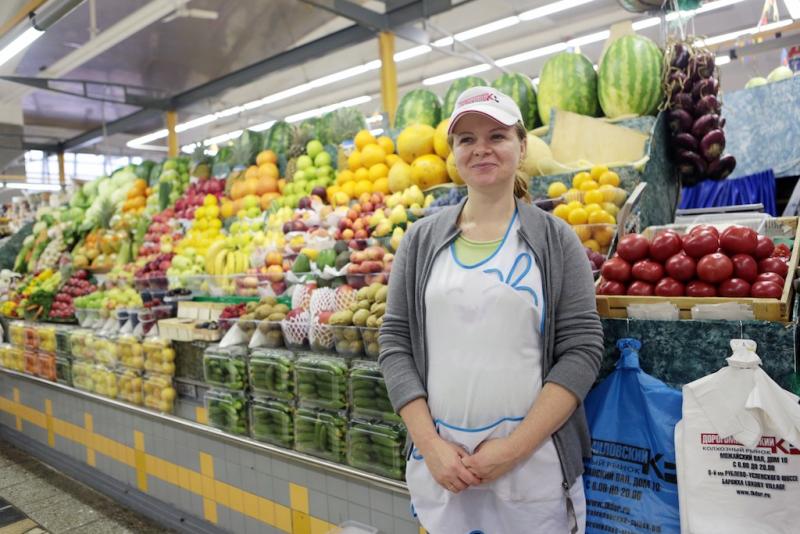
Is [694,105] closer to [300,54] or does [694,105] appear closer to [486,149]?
[486,149]

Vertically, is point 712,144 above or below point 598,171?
above

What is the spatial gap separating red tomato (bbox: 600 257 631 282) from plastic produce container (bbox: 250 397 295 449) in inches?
63.5

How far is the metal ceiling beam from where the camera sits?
6.37 m

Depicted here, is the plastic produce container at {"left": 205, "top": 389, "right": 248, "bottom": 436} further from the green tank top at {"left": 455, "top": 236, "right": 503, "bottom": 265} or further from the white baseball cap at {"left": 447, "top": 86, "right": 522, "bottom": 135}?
the white baseball cap at {"left": 447, "top": 86, "right": 522, "bottom": 135}

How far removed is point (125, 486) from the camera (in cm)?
392

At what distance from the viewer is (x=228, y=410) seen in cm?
301

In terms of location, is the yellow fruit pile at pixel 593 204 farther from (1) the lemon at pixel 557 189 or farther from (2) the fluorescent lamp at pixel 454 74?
(2) the fluorescent lamp at pixel 454 74

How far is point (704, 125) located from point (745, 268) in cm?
175

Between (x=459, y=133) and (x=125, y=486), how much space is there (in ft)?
11.8

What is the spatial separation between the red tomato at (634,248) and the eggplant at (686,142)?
155 cm

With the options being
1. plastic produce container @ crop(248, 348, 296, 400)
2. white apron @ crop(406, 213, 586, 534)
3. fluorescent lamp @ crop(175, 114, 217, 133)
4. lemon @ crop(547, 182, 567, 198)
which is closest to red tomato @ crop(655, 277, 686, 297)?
white apron @ crop(406, 213, 586, 534)

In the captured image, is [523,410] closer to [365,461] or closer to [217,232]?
[365,461]

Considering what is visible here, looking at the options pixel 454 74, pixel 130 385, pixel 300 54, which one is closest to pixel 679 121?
pixel 130 385

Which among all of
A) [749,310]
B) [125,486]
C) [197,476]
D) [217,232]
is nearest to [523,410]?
[749,310]
